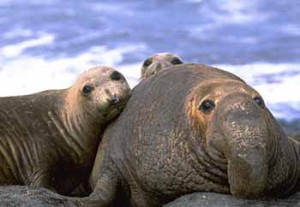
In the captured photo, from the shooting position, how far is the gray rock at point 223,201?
9719 millimetres

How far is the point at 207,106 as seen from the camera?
9.89 metres

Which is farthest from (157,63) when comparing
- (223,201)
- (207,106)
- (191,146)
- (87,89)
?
(223,201)

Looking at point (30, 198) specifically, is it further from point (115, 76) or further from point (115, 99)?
point (115, 76)

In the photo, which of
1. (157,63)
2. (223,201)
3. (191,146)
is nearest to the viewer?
(223,201)

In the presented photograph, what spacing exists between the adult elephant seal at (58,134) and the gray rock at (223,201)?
1.45 metres

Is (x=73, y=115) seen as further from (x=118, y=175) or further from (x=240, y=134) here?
(x=240, y=134)

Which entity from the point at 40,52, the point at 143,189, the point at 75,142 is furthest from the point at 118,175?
the point at 40,52

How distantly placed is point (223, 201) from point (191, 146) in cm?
46

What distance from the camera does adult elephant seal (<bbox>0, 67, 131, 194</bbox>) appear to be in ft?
38.1

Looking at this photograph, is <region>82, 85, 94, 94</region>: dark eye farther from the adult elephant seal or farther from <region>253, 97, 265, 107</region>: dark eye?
<region>253, 97, 265, 107</region>: dark eye

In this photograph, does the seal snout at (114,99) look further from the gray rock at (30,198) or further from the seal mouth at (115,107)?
the gray rock at (30,198)

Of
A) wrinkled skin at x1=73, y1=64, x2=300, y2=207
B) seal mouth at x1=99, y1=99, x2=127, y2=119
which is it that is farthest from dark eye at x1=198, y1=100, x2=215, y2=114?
seal mouth at x1=99, y1=99, x2=127, y2=119

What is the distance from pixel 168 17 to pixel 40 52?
16.5 ft

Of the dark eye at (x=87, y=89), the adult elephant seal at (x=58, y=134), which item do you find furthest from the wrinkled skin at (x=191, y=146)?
the dark eye at (x=87, y=89)
